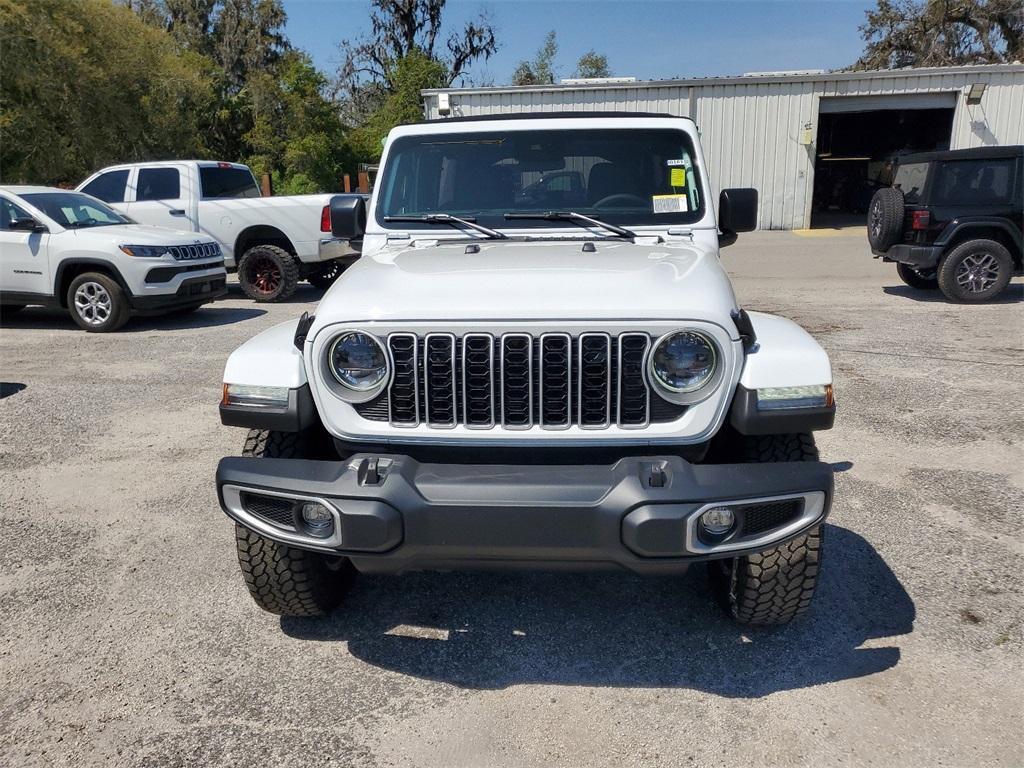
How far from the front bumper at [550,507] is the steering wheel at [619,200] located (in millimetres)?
1776

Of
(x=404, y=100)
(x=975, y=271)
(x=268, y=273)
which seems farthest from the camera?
(x=404, y=100)

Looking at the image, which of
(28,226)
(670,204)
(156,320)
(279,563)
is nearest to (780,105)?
(156,320)

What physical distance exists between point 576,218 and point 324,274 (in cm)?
878

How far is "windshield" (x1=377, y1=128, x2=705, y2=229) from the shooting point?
12.6 feet

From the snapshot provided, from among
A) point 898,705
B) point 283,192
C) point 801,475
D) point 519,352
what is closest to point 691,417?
point 801,475

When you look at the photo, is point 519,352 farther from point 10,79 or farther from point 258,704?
point 10,79

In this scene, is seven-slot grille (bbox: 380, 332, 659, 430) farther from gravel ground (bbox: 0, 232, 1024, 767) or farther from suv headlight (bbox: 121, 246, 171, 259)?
suv headlight (bbox: 121, 246, 171, 259)

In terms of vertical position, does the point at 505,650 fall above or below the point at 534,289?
below

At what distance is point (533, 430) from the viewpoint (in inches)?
102

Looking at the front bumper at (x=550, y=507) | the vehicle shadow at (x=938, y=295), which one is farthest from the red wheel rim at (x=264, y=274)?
the front bumper at (x=550, y=507)

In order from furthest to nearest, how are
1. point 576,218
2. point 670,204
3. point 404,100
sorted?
1. point 404,100
2. point 670,204
3. point 576,218

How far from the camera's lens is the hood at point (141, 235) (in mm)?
8984

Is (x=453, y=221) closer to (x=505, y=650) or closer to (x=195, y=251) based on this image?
(x=505, y=650)

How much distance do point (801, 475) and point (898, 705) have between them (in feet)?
2.91
